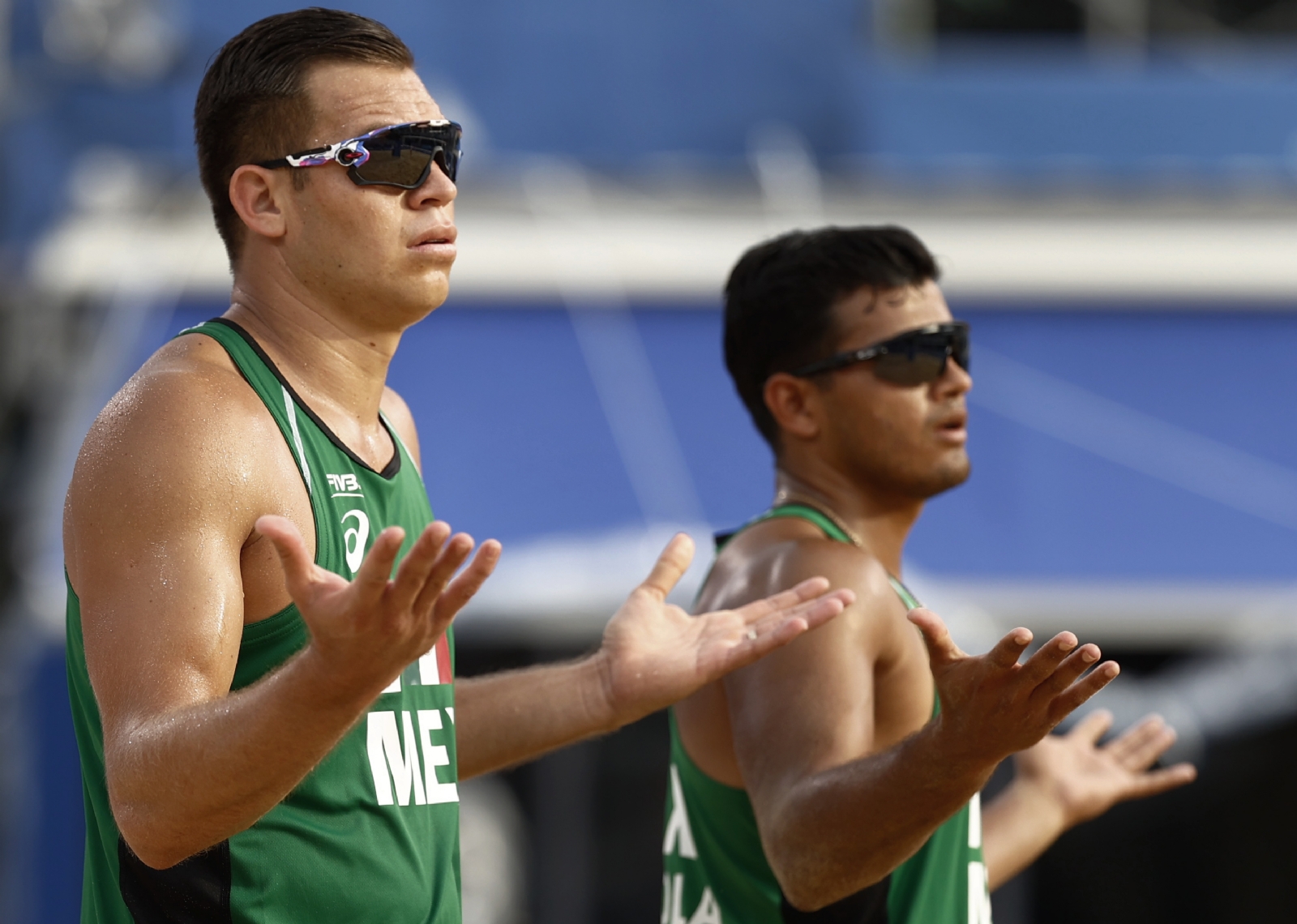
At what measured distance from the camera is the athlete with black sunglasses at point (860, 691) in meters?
2.72

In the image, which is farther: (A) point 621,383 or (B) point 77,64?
(B) point 77,64

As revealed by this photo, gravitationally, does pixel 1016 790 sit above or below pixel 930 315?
below

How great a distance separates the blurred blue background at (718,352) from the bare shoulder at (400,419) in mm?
3960

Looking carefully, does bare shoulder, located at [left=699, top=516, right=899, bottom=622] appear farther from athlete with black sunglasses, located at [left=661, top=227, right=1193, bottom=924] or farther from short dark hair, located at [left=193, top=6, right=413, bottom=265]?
short dark hair, located at [left=193, top=6, right=413, bottom=265]

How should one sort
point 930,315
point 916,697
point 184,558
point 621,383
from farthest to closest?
point 621,383 < point 930,315 < point 916,697 < point 184,558

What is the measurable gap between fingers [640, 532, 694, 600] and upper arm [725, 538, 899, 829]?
41cm

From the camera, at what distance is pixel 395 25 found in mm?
9516

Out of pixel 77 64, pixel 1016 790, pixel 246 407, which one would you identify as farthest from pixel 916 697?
pixel 77 64

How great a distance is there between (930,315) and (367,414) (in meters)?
1.36

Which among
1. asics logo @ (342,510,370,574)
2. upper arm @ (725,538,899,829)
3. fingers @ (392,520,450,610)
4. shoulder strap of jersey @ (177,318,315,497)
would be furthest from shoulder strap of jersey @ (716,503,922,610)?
fingers @ (392,520,450,610)

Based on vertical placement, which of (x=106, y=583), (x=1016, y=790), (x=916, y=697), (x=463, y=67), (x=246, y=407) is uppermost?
(x=463, y=67)

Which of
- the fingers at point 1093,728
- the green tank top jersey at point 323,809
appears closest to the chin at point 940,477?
the fingers at point 1093,728

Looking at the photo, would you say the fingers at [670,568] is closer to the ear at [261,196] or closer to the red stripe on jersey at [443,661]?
the red stripe on jersey at [443,661]

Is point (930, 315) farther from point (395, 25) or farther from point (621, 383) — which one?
point (395, 25)
